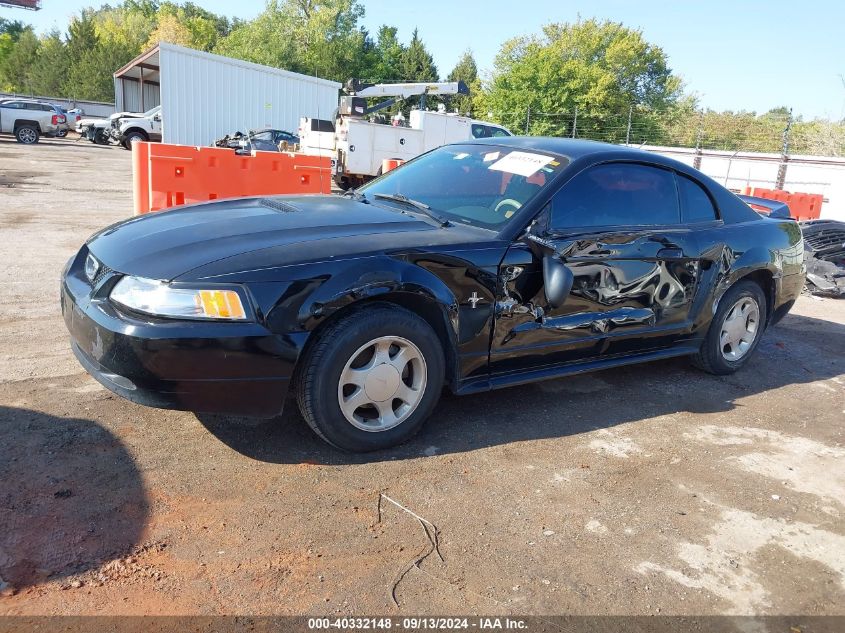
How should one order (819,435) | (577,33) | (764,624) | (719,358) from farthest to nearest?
(577,33), (719,358), (819,435), (764,624)

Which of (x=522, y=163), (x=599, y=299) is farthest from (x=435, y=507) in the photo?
(x=522, y=163)

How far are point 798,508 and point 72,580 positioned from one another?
3.16m

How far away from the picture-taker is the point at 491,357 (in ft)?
11.7

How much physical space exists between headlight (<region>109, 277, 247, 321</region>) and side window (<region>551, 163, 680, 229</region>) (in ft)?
6.03

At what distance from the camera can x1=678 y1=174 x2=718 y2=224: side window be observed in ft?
14.8

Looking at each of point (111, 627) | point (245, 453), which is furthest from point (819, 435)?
point (111, 627)

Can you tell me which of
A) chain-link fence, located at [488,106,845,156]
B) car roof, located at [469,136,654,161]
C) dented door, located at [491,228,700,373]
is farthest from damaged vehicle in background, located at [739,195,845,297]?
chain-link fence, located at [488,106,845,156]

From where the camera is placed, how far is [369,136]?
1572 cm

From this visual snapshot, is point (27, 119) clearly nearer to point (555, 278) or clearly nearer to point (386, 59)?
point (555, 278)

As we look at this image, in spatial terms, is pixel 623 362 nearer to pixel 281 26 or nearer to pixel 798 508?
pixel 798 508

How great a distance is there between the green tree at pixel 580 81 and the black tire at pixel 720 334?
2559cm

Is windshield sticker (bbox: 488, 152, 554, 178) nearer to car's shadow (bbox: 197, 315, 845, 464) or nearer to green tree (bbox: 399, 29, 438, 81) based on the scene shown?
car's shadow (bbox: 197, 315, 845, 464)

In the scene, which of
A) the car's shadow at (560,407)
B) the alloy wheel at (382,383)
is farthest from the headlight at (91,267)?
the alloy wheel at (382,383)

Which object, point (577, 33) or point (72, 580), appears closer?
point (72, 580)
